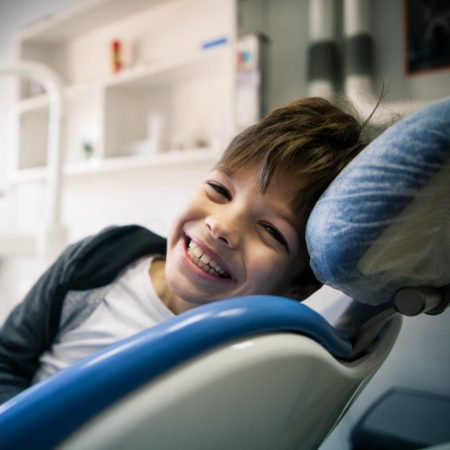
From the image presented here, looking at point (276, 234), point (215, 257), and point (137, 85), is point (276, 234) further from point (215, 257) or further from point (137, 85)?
point (137, 85)

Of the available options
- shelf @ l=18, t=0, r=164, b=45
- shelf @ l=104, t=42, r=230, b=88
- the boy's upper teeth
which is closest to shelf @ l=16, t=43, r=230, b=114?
shelf @ l=104, t=42, r=230, b=88

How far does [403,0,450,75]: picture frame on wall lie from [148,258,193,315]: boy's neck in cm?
92

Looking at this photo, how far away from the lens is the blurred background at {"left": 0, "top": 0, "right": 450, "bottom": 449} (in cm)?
112

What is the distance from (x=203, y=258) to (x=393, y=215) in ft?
1.03

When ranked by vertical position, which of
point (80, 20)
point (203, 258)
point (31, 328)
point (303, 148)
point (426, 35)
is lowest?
point (31, 328)

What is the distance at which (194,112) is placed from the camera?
5.36 feet

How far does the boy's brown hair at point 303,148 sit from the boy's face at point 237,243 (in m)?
0.01

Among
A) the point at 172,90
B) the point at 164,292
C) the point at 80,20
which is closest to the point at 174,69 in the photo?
the point at 172,90

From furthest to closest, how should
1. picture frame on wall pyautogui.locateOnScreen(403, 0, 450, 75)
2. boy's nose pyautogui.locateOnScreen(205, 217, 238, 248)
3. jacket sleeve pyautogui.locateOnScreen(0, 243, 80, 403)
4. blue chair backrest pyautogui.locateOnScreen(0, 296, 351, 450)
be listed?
picture frame on wall pyautogui.locateOnScreen(403, 0, 450, 75) → jacket sleeve pyautogui.locateOnScreen(0, 243, 80, 403) → boy's nose pyautogui.locateOnScreen(205, 217, 238, 248) → blue chair backrest pyautogui.locateOnScreen(0, 296, 351, 450)

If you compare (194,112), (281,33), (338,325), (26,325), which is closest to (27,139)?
(194,112)

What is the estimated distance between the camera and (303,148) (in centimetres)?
54

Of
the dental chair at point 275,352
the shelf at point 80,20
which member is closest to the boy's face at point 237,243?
the dental chair at point 275,352

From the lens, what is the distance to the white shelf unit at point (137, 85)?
149cm

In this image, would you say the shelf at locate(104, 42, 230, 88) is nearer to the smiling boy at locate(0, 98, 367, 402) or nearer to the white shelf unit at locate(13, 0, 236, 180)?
the white shelf unit at locate(13, 0, 236, 180)
